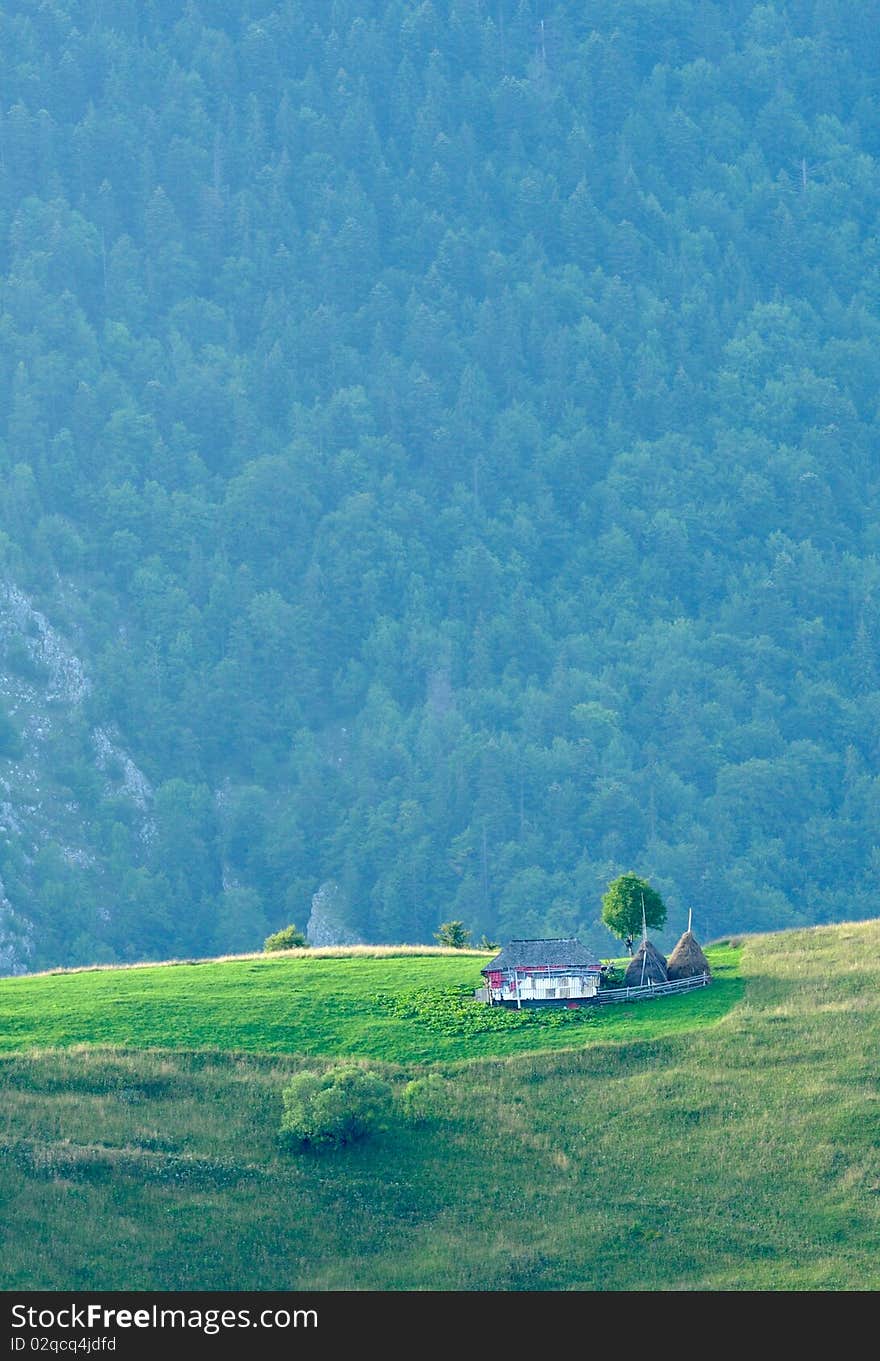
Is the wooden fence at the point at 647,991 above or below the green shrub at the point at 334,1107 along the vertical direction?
above

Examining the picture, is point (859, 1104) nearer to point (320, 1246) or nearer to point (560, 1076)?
point (560, 1076)

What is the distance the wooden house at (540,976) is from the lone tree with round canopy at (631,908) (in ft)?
18.9

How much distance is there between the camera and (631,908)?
11031 centimetres

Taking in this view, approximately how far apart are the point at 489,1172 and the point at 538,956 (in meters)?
16.8

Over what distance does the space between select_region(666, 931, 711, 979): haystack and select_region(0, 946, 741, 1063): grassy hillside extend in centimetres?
98

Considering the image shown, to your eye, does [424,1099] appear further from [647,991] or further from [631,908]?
[631,908]

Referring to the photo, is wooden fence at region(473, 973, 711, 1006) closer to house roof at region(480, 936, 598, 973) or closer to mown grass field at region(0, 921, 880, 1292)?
house roof at region(480, 936, 598, 973)

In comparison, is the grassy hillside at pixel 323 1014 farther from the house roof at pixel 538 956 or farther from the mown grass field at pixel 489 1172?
the house roof at pixel 538 956

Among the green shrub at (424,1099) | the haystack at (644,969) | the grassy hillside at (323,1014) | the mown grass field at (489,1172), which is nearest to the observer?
the mown grass field at (489,1172)

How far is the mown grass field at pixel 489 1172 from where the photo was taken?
8194 cm

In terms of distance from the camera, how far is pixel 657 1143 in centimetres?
9025

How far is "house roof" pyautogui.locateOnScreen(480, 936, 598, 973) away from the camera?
342 ft

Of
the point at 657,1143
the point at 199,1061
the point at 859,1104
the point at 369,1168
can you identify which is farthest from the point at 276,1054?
the point at 859,1104

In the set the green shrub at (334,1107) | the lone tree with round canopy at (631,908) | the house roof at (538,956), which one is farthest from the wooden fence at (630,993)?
the green shrub at (334,1107)
